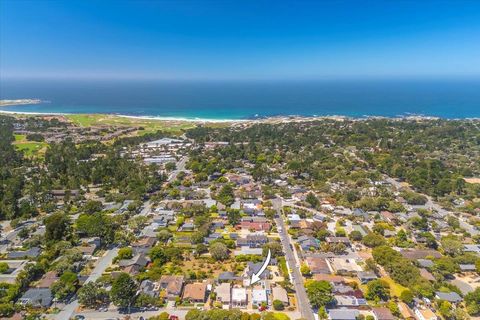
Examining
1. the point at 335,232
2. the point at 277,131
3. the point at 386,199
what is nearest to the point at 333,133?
the point at 277,131

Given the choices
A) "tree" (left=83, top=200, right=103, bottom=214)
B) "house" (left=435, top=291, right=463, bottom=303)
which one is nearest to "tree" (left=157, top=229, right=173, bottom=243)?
"tree" (left=83, top=200, right=103, bottom=214)

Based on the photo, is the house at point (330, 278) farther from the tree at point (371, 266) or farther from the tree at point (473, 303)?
the tree at point (473, 303)

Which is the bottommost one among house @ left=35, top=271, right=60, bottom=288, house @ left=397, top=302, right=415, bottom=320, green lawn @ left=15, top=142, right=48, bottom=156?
house @ left=397, top=302, right=415, bottom=320

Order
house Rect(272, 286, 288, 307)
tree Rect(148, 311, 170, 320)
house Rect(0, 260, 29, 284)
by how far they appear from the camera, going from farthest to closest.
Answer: house Rect(0, 260, 29, 284) < house Rect(272, 286, 288, 307) < tree Rect(148, 311, 170, 320)

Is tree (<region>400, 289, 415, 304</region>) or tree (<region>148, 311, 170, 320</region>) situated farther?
tree (<region>400, 289, 415, 304</region>)

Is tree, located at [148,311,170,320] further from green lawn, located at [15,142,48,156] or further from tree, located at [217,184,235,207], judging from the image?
green lawn, located at [15,142,48,156]

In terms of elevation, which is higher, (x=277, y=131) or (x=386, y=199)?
(x=277, y=131)

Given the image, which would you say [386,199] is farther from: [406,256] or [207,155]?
[207,155]
